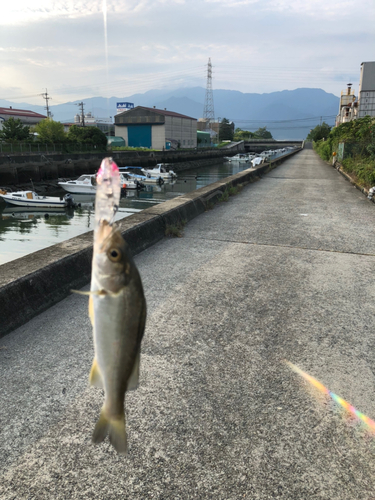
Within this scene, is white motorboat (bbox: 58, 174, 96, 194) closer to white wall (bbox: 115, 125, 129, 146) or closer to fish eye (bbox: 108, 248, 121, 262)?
fish eye (bbox: 108, 248, 121, 262)

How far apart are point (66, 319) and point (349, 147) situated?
25147 mm

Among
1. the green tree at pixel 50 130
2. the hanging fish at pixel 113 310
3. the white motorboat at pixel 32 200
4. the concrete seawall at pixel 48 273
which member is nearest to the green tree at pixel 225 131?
the green tree at pixel 50 130

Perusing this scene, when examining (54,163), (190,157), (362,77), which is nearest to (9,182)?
(54,163)

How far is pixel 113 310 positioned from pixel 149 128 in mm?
86818

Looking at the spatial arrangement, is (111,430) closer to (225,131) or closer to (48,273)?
(48,273)

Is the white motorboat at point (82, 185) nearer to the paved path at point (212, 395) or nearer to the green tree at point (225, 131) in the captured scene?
the paved path at point (212, 395)

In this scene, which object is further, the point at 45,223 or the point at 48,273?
the point at 45,223

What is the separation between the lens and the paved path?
2094mm

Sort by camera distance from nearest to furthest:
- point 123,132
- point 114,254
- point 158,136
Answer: point 114,254 → point 158,136 → point 123,132

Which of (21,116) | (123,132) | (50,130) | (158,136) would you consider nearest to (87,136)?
(50,130)

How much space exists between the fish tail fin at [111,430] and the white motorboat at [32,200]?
26827 millimetres

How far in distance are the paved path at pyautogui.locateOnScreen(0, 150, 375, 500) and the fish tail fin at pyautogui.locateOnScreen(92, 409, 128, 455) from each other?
123 cm

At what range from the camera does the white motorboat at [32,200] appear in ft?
87.0

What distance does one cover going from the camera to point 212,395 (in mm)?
2768
